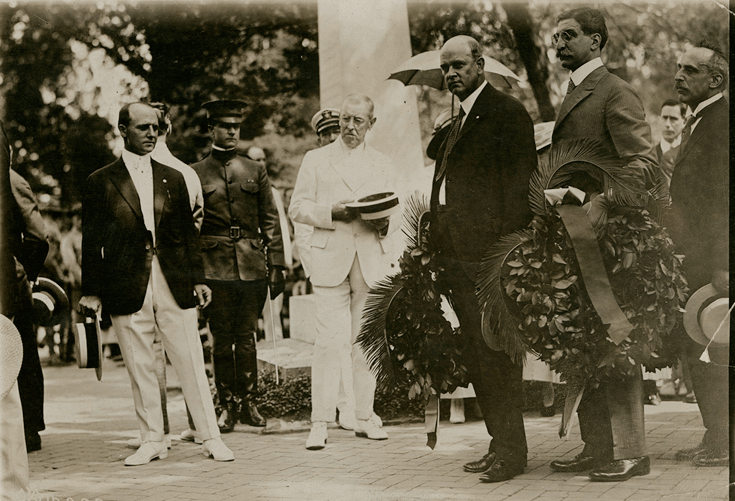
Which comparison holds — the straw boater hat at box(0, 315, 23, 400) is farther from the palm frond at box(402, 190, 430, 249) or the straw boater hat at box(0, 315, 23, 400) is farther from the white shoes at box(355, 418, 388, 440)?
the palm frond at box(402, 190, 430, 249)

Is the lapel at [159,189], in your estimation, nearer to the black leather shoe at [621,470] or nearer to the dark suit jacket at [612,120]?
the dark suit jacket at [612,120]

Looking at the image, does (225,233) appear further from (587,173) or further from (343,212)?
(587,173)

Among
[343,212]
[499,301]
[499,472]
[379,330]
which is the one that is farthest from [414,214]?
[499,472]

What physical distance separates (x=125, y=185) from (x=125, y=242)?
40cm

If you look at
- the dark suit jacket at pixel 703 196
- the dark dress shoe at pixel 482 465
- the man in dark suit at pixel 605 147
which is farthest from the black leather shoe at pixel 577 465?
the dark suit jacket at pixel 703 196

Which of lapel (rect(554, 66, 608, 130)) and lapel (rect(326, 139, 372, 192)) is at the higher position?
lapel (rect(554, 66, 608, 130))

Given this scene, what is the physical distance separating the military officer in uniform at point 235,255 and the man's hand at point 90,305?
777 millimetres

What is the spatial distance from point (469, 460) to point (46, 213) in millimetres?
3450

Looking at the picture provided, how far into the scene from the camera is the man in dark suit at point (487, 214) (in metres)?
5.07

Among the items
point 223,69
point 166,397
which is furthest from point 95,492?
point 223,69

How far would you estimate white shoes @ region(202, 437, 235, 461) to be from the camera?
5.33 meters

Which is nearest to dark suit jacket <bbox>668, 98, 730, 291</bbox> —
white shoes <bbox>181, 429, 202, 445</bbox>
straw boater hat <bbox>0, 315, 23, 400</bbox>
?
white shoes <bbox>181, 429, 202, 445</bbox>

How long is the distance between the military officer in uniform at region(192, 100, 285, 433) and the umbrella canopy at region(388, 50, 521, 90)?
1.23 metres

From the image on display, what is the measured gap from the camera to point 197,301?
5527 mm
